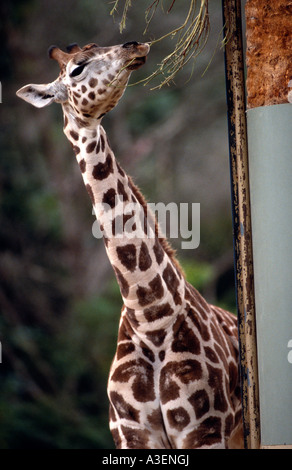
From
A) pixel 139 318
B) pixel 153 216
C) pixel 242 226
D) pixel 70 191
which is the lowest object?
pixel 139 318

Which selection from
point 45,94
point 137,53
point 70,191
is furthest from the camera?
point 70,191

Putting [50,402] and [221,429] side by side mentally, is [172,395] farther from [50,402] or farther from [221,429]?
[50,402]

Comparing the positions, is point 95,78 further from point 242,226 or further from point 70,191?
point 70,191

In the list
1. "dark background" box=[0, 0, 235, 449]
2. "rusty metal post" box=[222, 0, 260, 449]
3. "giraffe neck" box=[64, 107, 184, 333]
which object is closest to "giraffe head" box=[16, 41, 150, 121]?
"giraffe neck" box=[64, 107, 184, 333]

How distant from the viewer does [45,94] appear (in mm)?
4551

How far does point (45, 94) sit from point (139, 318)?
3.92 feet

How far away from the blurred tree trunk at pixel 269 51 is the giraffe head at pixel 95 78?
48 cm

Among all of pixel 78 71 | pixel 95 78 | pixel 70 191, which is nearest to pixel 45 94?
pixel 78 71

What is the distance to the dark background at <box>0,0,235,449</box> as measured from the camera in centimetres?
1088

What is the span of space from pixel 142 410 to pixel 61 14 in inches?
323

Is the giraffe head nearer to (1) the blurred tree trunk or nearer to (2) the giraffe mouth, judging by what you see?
(2) the giraffe mouth

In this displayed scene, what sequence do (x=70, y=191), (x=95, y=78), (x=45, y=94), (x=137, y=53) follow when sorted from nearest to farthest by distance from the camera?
(x=137, y=53) → (x=95, y=78) → (x=45, y=94) → (x=70, y=191)

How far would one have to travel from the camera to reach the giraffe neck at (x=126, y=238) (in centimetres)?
433

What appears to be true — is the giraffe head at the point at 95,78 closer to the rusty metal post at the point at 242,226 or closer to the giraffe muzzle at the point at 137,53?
the giraffe muzzle at the point at 137,53
